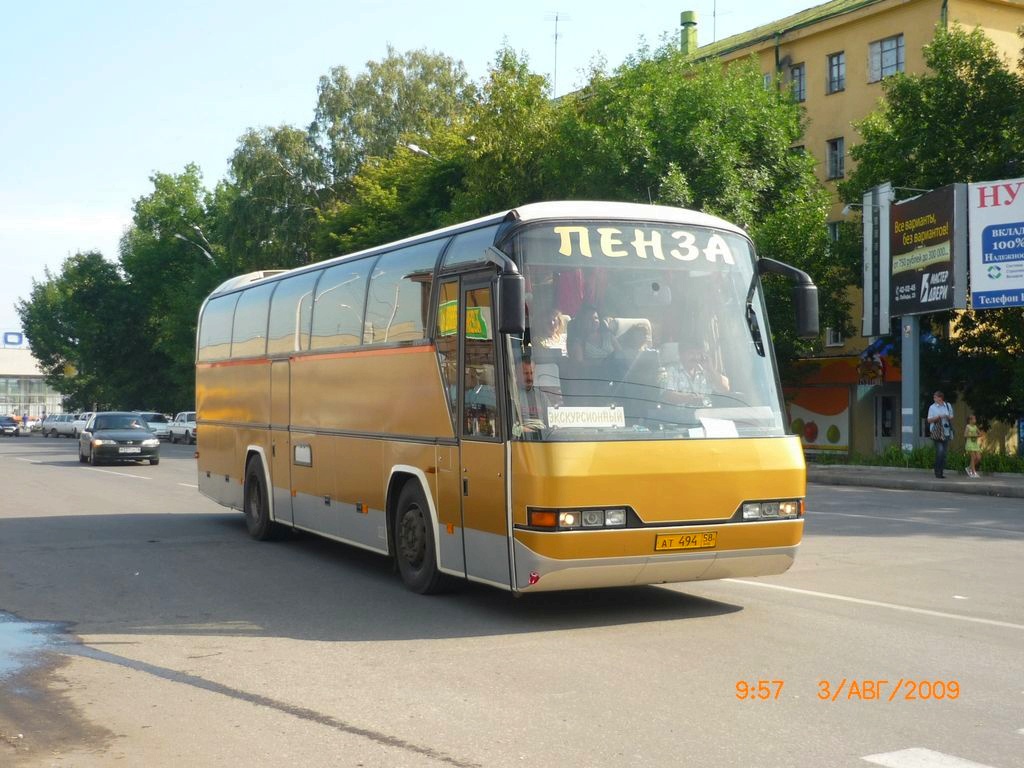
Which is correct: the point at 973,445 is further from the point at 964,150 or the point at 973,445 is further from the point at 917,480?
the point at 964,150

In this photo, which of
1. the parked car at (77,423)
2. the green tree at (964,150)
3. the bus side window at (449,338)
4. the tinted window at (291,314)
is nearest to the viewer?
the bus side window at (449,338)

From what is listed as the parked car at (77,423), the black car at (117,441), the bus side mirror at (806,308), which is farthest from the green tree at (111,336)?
the bus side mirror at (806,308)

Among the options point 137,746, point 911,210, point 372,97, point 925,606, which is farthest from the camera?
point 372,97

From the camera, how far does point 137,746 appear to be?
5938mm

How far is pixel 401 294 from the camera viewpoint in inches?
435

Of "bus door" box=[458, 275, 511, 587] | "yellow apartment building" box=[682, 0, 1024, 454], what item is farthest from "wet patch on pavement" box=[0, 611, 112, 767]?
"yellow apartment building" box=[682, 0, 1024, 454]

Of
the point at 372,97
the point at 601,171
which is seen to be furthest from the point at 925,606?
the point at 372,97

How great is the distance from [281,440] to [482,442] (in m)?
5.67

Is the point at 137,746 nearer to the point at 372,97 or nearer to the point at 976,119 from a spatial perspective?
the point at 976,119

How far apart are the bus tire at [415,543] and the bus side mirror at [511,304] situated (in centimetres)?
239

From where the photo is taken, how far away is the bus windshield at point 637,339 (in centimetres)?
880

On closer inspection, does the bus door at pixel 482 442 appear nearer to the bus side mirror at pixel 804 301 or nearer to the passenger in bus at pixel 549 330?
the passenger in bus at pixel 549 330

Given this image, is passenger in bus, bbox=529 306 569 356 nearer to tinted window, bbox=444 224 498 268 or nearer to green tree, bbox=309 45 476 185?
tinted window, bbox=444 224 498 268

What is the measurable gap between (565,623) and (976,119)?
30.4 meters
